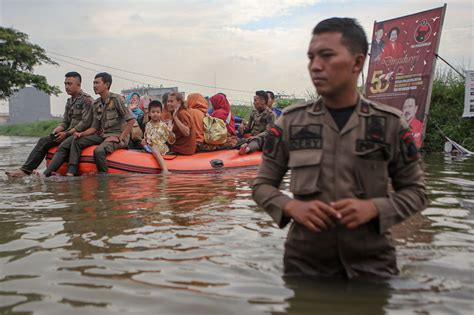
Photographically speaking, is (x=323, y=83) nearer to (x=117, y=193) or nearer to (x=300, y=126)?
(x=300, y=126)

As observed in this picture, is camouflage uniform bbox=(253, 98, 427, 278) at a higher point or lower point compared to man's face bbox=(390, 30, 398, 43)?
lower

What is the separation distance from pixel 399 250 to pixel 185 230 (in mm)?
1558

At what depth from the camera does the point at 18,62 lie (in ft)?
84.3

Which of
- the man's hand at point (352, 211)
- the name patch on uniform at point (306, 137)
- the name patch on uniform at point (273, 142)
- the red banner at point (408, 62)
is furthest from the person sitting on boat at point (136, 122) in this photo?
the man's hand at point (352, 211)

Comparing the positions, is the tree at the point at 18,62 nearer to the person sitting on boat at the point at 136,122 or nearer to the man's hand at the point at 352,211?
the person sitting on boat at the point at 136,122

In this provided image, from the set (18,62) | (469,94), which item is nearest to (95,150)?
(469,94)

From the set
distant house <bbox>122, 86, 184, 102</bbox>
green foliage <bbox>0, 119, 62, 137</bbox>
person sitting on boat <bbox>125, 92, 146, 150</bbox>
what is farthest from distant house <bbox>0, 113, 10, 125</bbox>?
person sitting on boat <bbox>125, 92, 146, 150</bbox>

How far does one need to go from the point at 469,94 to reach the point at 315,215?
9.46 m

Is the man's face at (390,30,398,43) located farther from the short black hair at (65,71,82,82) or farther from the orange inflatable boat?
the short black hair at (65,71,82,82)

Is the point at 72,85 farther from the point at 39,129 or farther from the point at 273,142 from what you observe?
the point at 39,129

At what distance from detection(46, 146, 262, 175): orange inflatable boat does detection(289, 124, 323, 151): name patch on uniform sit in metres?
6.09

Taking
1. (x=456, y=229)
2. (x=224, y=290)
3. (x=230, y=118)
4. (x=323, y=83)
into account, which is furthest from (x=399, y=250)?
(x=230, y=118)

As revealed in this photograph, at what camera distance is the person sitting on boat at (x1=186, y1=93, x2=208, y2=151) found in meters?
8.85

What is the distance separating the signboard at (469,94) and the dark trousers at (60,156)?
302 inches
